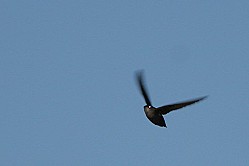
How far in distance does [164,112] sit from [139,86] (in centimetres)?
417

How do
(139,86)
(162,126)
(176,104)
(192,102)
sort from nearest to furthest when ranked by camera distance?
1. (139,86)
2. (192,102)
3. (176,104)
4. (162,126)

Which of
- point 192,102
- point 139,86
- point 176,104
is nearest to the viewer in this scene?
point 139,86

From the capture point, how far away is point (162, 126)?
1748cm

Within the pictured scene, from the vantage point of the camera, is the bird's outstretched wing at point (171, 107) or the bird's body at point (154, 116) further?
the bird's body at point (154, 116)

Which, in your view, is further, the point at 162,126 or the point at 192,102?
the point at 162,126

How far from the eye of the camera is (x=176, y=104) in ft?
53.7

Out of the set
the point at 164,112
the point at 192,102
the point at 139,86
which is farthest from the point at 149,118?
the point at 139,86

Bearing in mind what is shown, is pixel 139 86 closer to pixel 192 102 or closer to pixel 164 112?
pixel 192 102

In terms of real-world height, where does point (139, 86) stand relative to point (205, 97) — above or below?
above

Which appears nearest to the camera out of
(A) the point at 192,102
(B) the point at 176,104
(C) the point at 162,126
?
(A) the point at 192,102

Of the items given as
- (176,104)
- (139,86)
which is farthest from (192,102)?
(139,86)

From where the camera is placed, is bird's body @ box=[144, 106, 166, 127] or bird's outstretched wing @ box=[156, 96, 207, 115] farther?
bird's body @ box=[144, 106, 166, 127]

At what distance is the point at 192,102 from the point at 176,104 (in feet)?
4.77

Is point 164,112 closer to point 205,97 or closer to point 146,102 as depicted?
point 146,102
